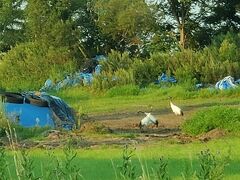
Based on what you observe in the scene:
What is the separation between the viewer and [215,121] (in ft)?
53.2

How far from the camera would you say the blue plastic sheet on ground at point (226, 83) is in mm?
30070

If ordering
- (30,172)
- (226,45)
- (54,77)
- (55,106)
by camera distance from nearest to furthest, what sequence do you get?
(30,172)
(55,106)
(226,45)
(54,77)

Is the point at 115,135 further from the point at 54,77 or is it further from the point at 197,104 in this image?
the point at 54,77

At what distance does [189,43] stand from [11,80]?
32.6 feet

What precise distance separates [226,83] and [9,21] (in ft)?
61.1

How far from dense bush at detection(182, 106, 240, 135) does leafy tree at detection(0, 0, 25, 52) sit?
2905 cm

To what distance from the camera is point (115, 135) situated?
55.3 feet

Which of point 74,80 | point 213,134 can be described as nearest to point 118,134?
point 213,134

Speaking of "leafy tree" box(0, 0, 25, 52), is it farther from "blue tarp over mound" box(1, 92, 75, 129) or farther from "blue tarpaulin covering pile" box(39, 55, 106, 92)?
"blue tarp over mound" box(1, 92, 75, 129)

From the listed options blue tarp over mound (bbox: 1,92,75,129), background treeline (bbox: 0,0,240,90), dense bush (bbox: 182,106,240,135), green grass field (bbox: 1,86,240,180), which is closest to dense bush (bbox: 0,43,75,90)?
background treeline (bbox: 0,0,240,90)

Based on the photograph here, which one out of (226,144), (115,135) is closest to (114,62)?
(115,135)

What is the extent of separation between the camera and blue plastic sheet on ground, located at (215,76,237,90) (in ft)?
98.7

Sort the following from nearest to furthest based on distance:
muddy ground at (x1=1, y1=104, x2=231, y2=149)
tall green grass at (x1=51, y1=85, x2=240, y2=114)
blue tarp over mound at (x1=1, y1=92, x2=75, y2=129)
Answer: muddy ground at (x1=1, y1=104, x2=231, y2=149), blue tarp over mound at (x1=1, y1=92, x2=75, y2=129), tall green grass at (x1=51, y1=85, x2=240, y2=114)

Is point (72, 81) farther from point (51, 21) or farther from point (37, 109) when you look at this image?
point (37, 109)
